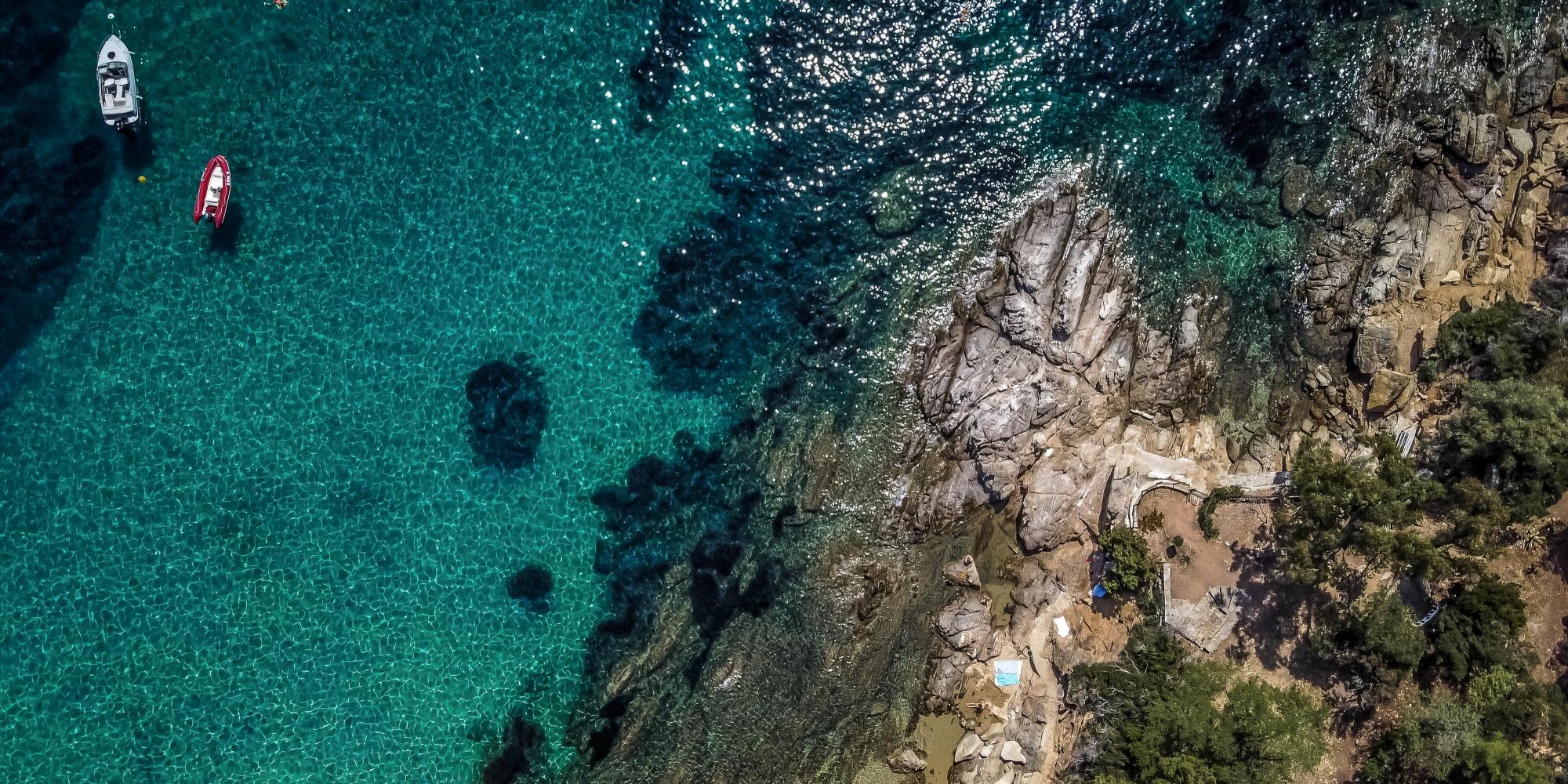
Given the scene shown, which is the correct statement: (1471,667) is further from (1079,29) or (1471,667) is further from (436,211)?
(436,211)

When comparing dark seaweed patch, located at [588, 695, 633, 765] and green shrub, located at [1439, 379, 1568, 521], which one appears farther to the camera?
dark seaweed patch, located at [588, 695, 633, 765]

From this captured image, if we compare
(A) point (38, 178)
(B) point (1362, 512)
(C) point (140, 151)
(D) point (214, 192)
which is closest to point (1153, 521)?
(B) point (1362, 512)

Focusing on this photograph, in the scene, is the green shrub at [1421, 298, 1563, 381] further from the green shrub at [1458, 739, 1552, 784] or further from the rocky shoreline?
the green shrub at [1458, 739, 1552, 784]

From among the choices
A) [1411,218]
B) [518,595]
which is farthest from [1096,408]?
[518,595]

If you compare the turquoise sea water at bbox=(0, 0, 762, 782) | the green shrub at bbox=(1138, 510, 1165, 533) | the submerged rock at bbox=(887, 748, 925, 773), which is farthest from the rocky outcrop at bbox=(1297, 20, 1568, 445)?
the turquoise sea water at bbox=(0, 0, 762, 782)

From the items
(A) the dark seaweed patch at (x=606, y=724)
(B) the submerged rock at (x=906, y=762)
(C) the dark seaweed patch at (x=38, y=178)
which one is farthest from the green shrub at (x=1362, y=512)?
(C) the dark seaweed patch at (x=38, y=178)

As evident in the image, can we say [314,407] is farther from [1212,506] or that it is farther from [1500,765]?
[1500,765]

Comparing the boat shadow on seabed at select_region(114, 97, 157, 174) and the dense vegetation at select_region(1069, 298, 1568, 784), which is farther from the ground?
the boat shadow on seabed at select_region(114, 97, 157, 174)
